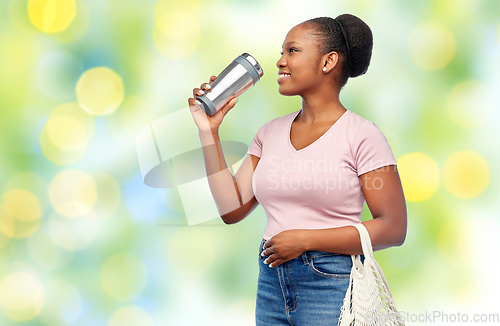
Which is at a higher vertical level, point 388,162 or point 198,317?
Result: point 388,162

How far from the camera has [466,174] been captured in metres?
1.43

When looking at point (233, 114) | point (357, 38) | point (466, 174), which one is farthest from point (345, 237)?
point (466, 174)

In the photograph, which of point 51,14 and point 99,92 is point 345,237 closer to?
point 99,92

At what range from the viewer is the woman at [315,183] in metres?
0.84

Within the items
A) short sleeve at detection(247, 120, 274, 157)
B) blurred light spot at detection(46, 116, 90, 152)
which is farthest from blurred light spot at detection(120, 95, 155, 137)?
short sleeve at detection(247, 120, 274, 157)

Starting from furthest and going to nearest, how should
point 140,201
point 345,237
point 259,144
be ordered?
point 140,201 < point 259,144 < point 345,237

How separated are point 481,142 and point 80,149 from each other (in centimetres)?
124

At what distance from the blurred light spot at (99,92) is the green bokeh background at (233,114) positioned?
0.8 inches

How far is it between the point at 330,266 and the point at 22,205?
1.05 metres

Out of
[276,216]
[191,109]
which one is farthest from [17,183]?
[276,216]

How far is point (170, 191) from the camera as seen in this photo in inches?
41.5

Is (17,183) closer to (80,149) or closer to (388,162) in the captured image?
(80,149)

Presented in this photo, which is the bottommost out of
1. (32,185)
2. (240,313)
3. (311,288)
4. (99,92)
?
(240,313)

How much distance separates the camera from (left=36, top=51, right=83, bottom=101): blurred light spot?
144 cm
